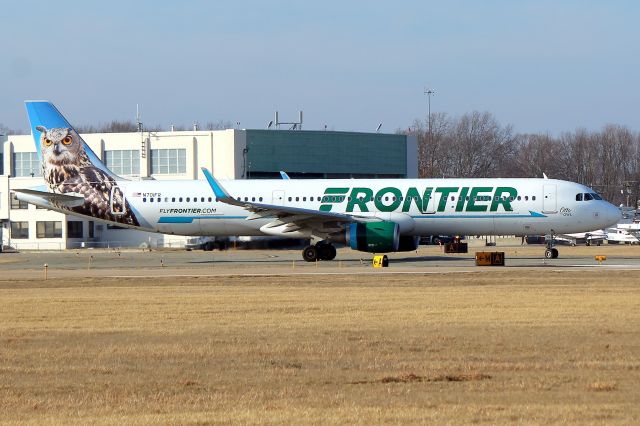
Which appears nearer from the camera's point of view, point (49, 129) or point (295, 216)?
point (295, 216)

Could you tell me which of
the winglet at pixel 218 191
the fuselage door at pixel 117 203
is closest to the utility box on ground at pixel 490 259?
the winglet at pixel 218 191

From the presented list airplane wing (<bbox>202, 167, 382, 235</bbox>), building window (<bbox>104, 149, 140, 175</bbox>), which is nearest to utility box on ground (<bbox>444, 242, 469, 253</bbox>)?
airplane wing (<bbox>202, 167, 382, 235</bbox>)

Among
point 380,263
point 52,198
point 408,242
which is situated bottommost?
point 380,263

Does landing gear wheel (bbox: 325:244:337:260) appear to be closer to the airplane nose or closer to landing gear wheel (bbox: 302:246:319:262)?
landing gear wheel (bbox: 302:246:319:262)

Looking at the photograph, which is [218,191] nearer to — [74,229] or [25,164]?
[74,229]

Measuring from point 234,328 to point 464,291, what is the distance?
10.6 meters

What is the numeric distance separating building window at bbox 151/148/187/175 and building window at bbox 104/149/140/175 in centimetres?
141

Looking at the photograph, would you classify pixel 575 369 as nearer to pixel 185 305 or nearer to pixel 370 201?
pixel 185 305

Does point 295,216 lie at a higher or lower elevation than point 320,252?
higher

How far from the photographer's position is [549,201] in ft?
163

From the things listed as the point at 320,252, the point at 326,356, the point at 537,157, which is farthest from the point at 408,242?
the point at 537,157

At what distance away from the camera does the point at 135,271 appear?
46.0 metres

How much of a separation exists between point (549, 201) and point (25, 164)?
55960 millimetres

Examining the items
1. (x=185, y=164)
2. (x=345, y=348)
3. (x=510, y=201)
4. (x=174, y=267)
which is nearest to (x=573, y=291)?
(x=345, y=348)
